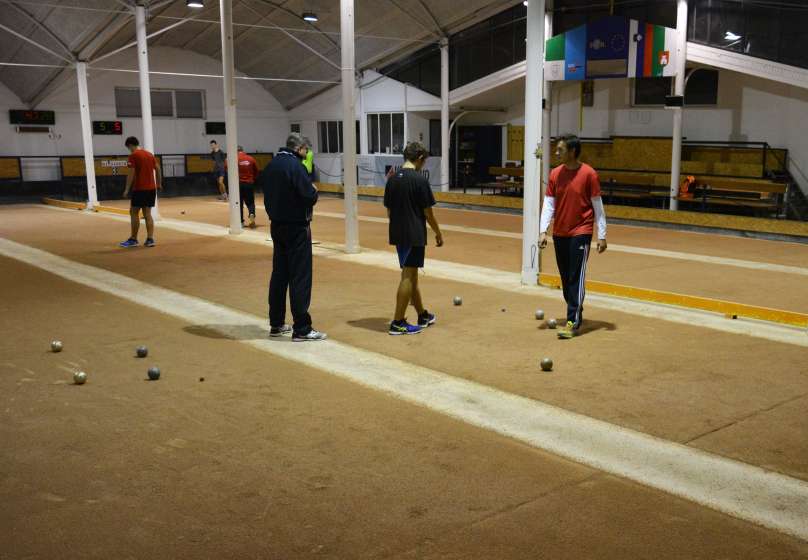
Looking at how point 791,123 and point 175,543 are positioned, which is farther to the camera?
point 791,123

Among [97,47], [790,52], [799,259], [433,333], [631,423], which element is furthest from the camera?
Result: [97,47]

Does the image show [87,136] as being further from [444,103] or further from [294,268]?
[294,268]

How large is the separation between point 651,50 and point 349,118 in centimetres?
952

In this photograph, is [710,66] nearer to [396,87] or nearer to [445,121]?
[445,121]

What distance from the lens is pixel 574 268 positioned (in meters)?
7.51

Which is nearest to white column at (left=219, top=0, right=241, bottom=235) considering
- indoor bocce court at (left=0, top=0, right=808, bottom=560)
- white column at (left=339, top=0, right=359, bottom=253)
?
indoor bocce court at (left=0, top=0, right=808, bottom=560)

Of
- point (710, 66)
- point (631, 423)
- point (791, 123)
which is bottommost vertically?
point (631, 423)

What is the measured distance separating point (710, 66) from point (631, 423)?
1640 centimetres

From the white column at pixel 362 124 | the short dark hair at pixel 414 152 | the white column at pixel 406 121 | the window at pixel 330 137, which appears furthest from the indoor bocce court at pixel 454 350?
the window at pixel 330 137

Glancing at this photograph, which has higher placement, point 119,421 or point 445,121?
point 445,121

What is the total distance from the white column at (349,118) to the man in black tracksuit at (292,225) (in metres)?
5.75

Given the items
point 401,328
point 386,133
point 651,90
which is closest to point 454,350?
point 401,328

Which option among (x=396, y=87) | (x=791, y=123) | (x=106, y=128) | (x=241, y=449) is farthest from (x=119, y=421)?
(x=106, y=128)

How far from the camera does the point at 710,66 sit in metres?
19.3
